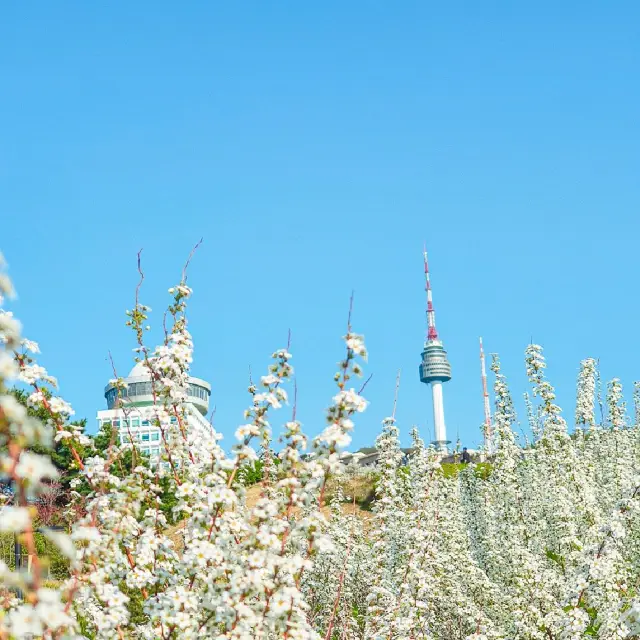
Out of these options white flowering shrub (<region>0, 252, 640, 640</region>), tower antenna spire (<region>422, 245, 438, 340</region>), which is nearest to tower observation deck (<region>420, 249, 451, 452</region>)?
tower antenna spire (<region>422, 245, 438, 340</region>)

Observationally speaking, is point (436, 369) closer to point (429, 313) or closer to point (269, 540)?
point (429, 313)

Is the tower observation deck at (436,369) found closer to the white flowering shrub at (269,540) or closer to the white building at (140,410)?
the white building at (140,410)

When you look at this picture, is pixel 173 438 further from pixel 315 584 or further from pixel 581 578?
pixel 315 584

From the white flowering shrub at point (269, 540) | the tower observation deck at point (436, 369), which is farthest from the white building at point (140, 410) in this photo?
the tower observation deck at point (436, 369)

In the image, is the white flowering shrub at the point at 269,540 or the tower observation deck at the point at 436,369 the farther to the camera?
the tower observation deck at the point at 436,369

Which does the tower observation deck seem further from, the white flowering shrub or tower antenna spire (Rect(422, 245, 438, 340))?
the white flowering shrub

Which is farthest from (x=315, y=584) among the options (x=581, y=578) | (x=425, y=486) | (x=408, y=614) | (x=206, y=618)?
(x=206, y=618)

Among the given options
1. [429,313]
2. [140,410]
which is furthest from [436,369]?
[140,410]

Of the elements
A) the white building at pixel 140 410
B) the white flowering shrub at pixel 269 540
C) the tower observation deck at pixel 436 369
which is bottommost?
the white flowering shrub at pixel 269 540

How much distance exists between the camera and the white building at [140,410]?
817cm

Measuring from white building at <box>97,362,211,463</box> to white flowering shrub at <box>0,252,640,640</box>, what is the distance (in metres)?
0.21

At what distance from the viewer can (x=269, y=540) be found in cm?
573

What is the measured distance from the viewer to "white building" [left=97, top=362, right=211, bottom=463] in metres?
8.17

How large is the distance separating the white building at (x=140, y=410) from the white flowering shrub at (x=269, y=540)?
21 cm
